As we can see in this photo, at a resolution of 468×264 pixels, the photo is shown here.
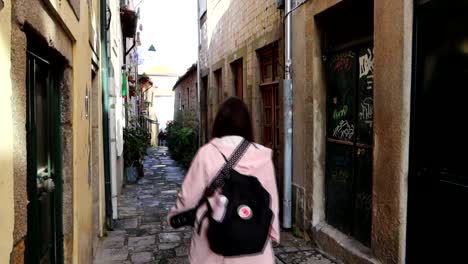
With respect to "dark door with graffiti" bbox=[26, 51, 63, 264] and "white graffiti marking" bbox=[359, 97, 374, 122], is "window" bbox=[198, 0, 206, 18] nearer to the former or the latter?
"white graffiti marking" bbox=[359, 97, 374, 122]

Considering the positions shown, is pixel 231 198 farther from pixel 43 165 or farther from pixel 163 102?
pixel 163 102

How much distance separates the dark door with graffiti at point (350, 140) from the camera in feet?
14.0

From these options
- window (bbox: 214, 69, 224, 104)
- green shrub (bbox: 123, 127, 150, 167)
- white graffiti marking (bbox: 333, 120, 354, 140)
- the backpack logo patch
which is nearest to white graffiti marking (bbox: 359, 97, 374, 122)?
white graffiti marking (bbox: 333, 120, 354, 140)

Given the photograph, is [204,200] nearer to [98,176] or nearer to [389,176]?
[389,176]

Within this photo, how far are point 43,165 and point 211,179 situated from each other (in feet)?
3.62

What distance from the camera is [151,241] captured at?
17.7ft

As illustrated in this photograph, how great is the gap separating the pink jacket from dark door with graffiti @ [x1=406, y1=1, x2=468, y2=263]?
1433mm

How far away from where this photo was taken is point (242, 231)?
2287mm

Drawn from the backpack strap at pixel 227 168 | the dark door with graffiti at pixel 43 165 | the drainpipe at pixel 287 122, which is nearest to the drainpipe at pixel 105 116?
the drainpipe at pixel 287 122

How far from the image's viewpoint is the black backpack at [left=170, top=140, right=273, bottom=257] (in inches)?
89.8

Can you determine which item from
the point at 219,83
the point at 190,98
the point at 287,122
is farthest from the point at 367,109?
the point at 190,98

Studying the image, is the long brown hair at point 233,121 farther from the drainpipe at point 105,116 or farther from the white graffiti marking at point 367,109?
the drainpipe at point 105,116

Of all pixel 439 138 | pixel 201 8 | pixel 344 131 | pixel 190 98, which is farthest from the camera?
pixel 190 98

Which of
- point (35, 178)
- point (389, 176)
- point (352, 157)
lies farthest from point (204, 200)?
point (352, 157)
